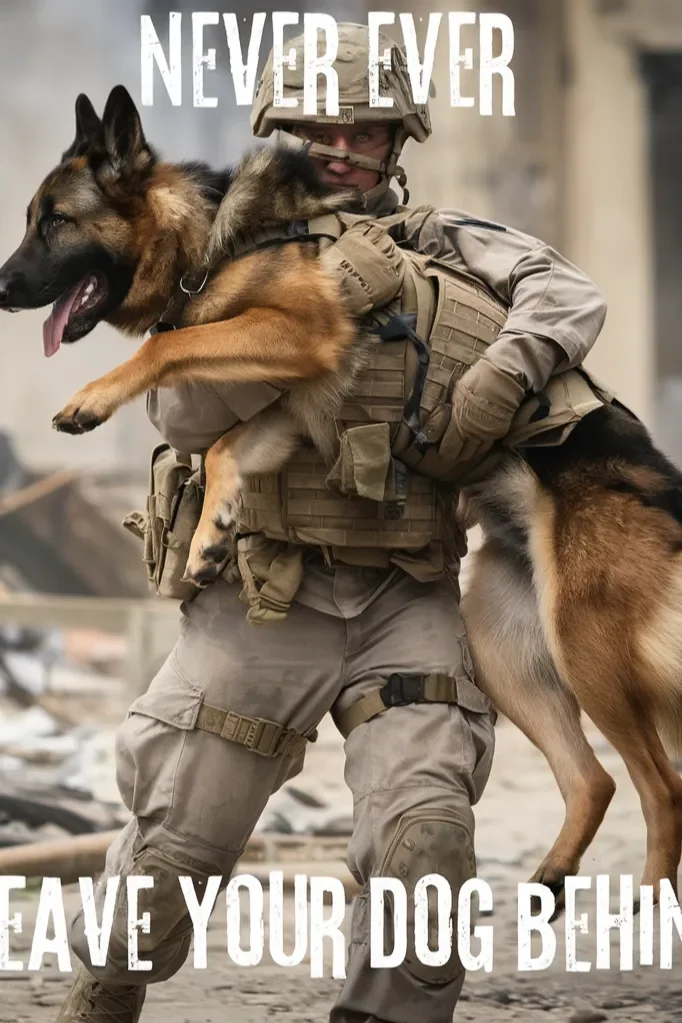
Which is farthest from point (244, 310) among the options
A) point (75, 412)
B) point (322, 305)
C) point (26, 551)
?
point (26, 551)

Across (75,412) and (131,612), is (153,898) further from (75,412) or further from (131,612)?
(131,612)

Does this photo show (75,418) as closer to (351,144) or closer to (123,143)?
(123,143)

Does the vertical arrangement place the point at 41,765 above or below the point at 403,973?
below

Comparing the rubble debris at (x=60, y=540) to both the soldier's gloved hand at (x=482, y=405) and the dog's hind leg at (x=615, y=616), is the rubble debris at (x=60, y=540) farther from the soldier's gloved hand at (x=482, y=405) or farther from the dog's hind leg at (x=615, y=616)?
the soldier's gloved hand at (x=482, y=405)

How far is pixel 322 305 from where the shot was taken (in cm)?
241

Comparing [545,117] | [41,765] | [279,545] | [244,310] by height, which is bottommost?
[41,765]

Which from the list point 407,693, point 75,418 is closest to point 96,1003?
point 407,693

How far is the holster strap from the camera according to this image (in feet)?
8.19

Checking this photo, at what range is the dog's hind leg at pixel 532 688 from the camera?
9.13ft

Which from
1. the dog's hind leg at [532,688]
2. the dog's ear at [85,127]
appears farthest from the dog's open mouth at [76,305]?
the dog's hind leg at [532,688]

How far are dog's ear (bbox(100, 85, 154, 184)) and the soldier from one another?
1.05 ft

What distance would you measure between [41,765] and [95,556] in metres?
2.11

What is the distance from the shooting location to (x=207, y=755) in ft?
8.24

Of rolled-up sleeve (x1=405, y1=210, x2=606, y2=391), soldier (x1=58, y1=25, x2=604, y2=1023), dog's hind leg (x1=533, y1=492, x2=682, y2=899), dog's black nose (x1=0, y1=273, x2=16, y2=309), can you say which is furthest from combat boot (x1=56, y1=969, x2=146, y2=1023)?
rolled-up sleeve (x1=405, y1=210, x2=606, y2=391)
